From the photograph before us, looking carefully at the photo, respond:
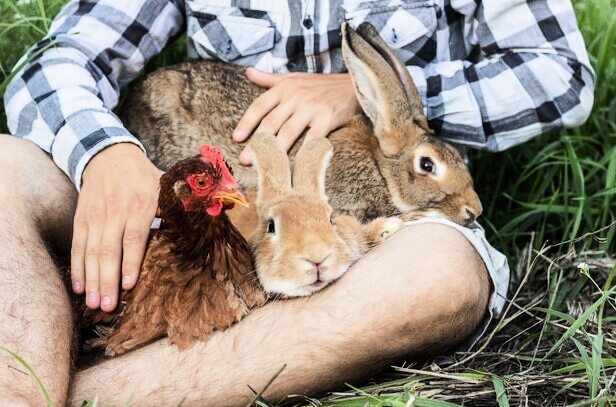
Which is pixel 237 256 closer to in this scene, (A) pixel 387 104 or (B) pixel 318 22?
(A) pixel 387 104

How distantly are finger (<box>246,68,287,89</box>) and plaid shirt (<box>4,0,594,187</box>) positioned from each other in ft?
0.49

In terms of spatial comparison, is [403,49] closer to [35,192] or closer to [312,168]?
[312,168]

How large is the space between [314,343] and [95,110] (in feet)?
4.42

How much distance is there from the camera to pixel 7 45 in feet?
Answer: 13.6

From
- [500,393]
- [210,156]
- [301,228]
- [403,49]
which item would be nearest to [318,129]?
[403,49]

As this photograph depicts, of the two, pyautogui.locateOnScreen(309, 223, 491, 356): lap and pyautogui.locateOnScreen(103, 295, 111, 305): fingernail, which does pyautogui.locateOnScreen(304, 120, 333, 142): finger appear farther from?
pyautogui.locateOnScreen(103, 295, 111, 305): fingernail

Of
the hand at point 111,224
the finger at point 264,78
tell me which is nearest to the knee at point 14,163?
the hand at point 111,224

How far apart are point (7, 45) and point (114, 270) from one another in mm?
1747

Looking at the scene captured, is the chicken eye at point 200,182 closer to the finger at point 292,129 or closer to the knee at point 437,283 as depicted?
the knee at point 437,283

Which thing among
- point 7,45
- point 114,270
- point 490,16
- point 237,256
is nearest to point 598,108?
point 490,16

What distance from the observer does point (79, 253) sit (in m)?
3.02

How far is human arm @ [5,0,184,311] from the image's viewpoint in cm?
302

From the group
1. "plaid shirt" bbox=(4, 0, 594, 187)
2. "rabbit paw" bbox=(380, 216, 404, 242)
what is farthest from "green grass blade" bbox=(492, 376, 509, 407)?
"plaid shirt" bbox=(4, 0, 594, 187)

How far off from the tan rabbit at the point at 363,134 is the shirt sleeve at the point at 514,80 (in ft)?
0.53
